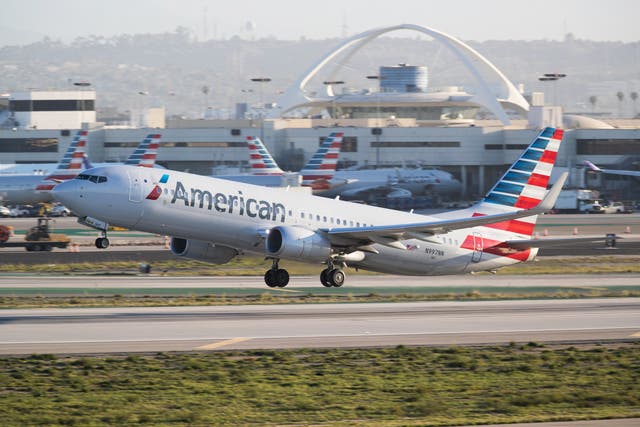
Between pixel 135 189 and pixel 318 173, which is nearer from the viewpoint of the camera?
pixel 135 189

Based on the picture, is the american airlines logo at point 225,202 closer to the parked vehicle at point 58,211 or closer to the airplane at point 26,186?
the airplane at point 26,186

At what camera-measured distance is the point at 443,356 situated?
35.1m

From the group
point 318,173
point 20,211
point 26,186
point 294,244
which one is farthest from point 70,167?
point 294,244

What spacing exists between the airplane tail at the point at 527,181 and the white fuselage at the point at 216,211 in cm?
451

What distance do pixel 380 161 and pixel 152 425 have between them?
134 meters

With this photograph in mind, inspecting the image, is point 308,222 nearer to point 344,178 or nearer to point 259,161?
point 259,161

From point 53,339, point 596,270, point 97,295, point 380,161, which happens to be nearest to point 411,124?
point 380,161

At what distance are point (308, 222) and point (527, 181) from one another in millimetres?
13087

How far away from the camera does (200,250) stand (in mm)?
47438

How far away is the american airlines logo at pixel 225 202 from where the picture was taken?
44.9m

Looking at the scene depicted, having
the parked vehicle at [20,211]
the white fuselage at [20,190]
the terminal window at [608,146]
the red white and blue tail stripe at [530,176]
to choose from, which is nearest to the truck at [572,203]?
the terminal window at [608,146]

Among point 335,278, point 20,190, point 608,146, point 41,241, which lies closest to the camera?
point 335,278

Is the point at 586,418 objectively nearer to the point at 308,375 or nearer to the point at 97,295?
the point at 308,375

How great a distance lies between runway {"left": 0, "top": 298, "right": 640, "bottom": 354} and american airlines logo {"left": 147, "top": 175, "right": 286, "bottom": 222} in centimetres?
440
